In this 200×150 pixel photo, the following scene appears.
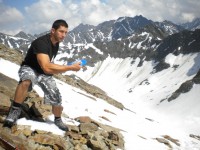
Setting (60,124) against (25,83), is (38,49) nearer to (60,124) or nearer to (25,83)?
(25,83)

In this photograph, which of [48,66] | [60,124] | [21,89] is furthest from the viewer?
[60,124]

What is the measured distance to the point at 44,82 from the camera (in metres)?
8.37

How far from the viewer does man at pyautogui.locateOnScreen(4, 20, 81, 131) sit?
7.30 meters

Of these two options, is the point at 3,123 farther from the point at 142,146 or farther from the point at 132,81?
the point at 132,81

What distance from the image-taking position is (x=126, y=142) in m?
12.8

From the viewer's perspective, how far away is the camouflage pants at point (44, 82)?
311 inches

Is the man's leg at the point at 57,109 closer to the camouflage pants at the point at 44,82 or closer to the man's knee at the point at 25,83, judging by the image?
the camouflage pants at the point at 44,82

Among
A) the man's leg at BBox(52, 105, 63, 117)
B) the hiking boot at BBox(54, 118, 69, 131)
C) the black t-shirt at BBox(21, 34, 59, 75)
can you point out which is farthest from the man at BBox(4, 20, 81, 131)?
the hiking boot at BBox(54, 118, 69, 131)

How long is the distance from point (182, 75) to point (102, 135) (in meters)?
147

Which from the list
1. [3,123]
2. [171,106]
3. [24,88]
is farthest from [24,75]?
[171,106]

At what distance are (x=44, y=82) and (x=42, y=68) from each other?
1.18 meters

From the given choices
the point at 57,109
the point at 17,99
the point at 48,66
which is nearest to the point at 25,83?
the point at 17,99

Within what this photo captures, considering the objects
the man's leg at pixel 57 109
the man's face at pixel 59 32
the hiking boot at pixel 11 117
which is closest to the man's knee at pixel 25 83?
the hiking boot at pixel 11 117

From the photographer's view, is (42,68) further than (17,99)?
No
